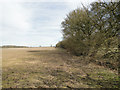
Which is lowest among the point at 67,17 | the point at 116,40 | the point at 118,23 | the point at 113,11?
the point at 116,40

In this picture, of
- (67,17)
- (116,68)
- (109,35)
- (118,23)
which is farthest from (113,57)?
(67,17)

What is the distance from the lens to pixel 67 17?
1664cm

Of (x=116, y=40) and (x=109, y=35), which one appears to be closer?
(x=116, y=40)

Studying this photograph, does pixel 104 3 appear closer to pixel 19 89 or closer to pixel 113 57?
pixel 113 57

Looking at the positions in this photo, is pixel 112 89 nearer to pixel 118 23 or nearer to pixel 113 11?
pixel 118 23

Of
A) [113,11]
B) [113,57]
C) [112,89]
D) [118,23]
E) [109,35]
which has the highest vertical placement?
[113,11]

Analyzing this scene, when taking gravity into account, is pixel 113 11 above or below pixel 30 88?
above

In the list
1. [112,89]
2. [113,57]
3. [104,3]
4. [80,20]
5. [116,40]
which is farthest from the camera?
[80,20]

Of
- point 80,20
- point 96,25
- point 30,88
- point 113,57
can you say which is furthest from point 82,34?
point 30,88

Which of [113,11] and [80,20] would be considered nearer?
[113,11]

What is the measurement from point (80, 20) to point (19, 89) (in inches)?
421

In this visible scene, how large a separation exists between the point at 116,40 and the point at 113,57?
134cm

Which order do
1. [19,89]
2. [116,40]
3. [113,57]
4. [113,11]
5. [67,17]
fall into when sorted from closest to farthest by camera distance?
[19,89] → [116,40] → [113,57] → [113,11] → [67,17]

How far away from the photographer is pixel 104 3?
8125mm
